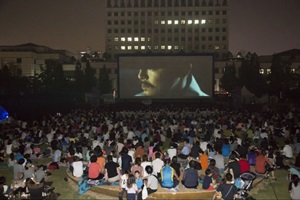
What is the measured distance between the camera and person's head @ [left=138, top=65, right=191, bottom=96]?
131 ft

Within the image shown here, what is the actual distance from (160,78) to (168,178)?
104 feet

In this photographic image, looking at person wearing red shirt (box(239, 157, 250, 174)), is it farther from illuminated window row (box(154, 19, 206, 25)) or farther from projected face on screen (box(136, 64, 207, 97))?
illuminated window row (box(154, 19, 206, 25))

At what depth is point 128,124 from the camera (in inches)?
744

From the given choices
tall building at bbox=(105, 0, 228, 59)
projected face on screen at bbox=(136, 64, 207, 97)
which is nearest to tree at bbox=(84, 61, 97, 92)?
projected face on screen at bbox=(136, 64, 207, 97)

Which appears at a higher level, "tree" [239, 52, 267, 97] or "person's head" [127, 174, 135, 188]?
"tree" [239, 52, 267, 97]

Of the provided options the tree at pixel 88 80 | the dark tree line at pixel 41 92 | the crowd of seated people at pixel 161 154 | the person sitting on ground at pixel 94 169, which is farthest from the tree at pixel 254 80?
the person sitting on ground at pixel 94 169

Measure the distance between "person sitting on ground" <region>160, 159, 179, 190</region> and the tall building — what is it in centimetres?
8102

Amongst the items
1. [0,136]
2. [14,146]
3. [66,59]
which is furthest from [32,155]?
[66,59]

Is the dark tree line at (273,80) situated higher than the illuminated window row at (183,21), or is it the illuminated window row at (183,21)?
the illuminated window row at (183,21)

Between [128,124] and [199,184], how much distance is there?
32.6 ft

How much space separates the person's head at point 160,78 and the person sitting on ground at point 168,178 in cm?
3111

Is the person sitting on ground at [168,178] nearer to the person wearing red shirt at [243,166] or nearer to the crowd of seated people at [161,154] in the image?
the crowd of seated people at [161,154]

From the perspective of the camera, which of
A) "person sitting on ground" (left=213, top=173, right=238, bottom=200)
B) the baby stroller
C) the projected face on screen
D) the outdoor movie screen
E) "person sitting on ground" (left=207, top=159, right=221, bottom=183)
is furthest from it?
the projected face on screen

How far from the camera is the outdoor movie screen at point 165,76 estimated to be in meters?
39.2
